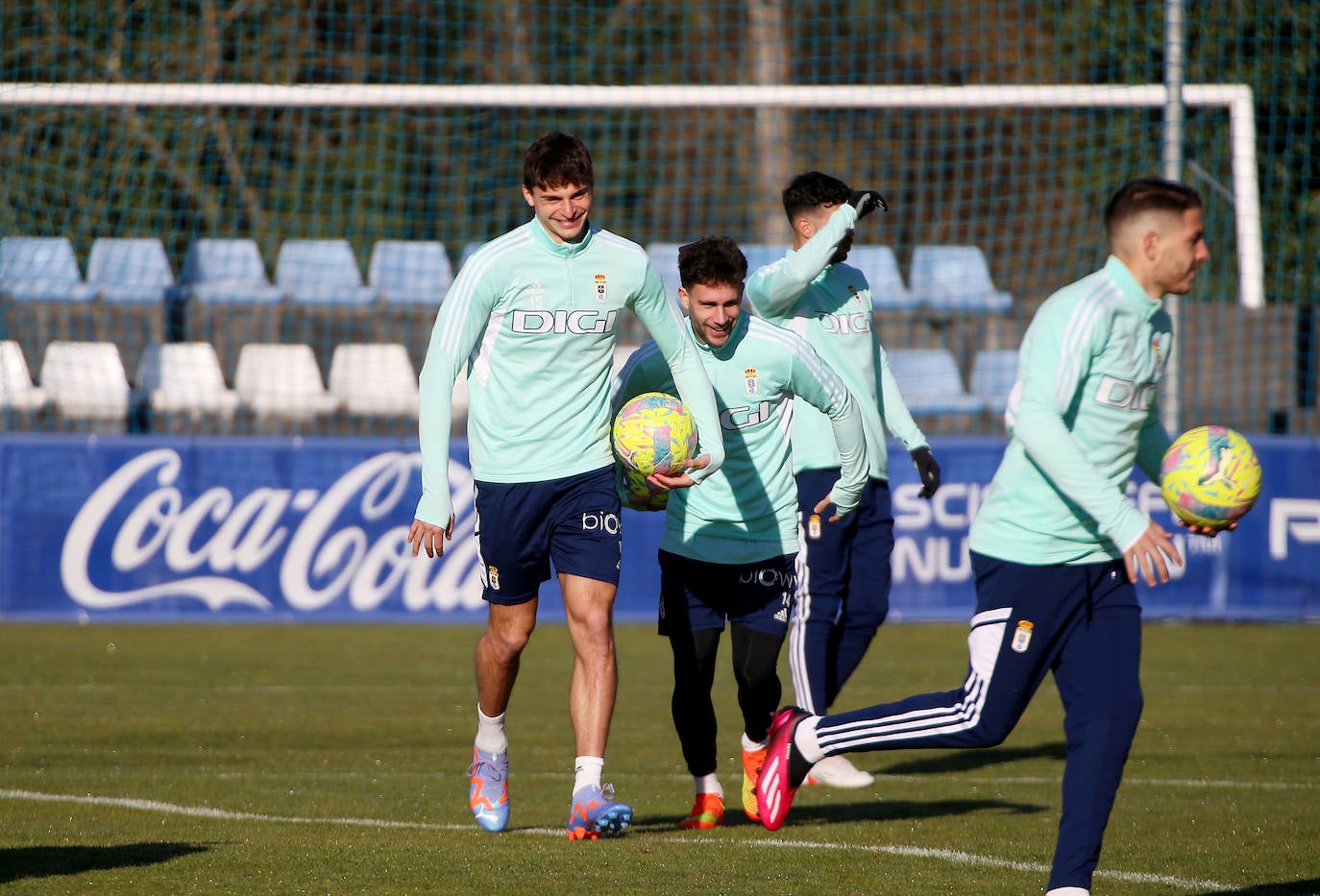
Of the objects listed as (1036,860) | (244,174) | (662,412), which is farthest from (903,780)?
(244,174)

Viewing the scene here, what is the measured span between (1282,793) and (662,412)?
328cm

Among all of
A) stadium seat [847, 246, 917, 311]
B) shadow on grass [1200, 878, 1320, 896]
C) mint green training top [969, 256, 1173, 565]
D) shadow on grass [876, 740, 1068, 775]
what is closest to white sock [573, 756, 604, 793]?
mint green training top [969, 256, 1173, 565]

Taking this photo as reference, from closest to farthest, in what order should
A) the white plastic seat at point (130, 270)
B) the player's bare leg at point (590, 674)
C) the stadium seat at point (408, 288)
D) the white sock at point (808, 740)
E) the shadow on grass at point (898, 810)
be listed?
the white sock at point (808, 740)
the player's bare leg at point (590, 674)
the shadow on grass at point (898, 810)
the white plastic seat at point (130, 270)
the stadium seat at point (408, 288)

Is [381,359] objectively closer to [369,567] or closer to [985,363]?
[369,567]

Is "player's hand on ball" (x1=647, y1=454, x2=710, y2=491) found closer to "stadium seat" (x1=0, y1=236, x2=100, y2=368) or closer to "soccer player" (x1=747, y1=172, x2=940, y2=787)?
"soccer player" (x1=747, y1=172, x2=940, y2=787)

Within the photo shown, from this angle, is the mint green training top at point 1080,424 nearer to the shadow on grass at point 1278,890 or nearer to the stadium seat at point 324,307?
the shadow on grass at point 1278,890

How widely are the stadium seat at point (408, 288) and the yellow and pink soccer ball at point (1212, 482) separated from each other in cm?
1131

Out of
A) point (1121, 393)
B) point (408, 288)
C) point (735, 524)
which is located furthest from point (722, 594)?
point (408, 288)

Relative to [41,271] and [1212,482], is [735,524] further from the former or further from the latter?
[41,271]

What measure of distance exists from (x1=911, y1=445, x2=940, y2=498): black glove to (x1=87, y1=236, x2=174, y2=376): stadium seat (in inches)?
390

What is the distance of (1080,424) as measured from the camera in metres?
4.46

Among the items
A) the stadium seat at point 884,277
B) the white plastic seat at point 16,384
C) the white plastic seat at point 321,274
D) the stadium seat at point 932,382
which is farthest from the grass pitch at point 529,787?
the stadium seat at point 884,277

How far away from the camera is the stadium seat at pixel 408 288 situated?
50.9ft

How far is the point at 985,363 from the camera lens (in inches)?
604
